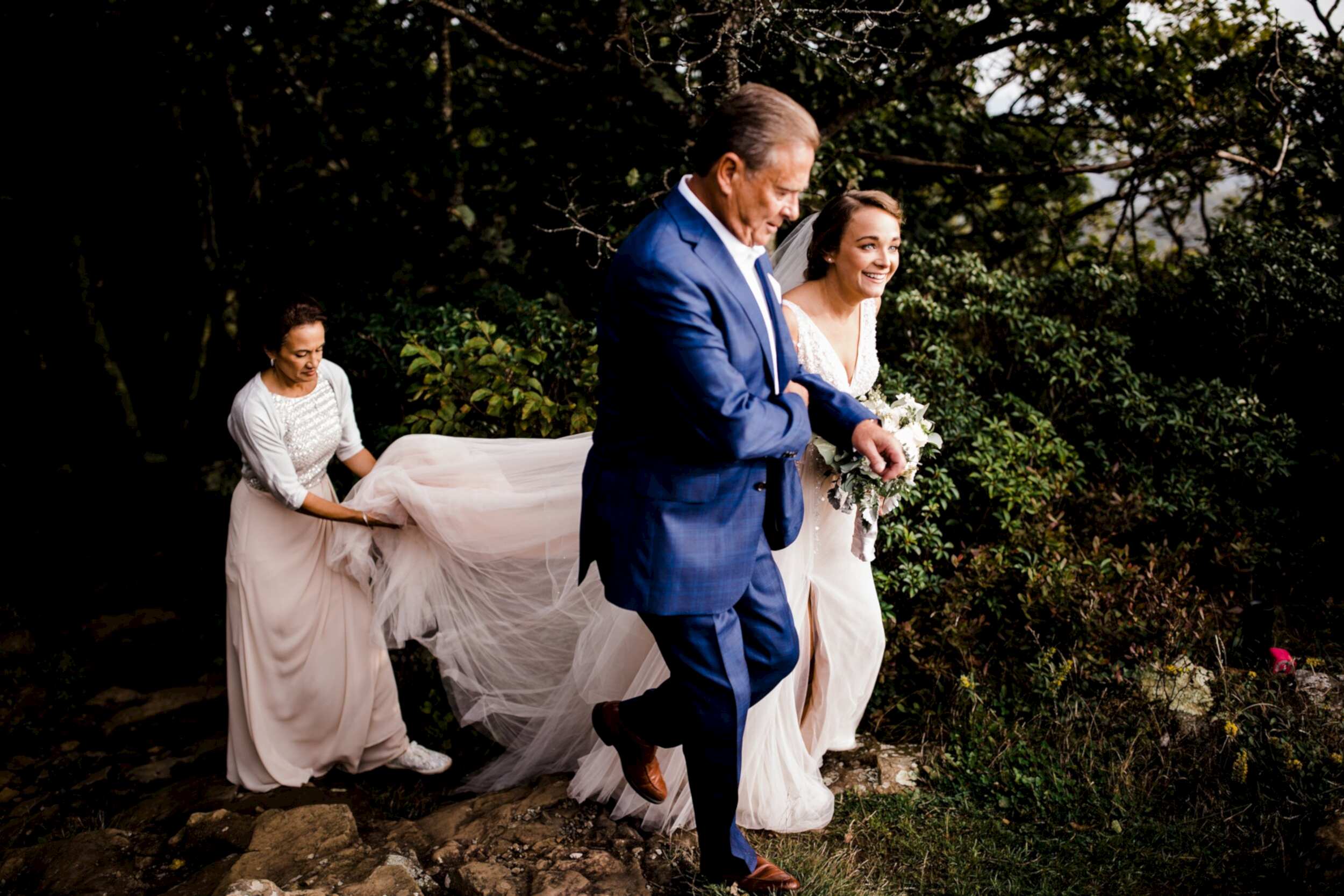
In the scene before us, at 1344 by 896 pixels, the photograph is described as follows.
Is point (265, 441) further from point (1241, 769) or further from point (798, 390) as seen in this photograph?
point (1241, 769)

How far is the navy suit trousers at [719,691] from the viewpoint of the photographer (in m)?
2.70

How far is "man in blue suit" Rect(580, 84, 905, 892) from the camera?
7.95ft

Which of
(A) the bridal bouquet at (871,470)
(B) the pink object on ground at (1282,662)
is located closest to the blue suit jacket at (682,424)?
(A) the bridal bouquet at (871,470)

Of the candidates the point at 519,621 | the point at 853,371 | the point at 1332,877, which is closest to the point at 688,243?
the point at 853,371

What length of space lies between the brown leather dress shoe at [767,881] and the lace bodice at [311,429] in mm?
2271

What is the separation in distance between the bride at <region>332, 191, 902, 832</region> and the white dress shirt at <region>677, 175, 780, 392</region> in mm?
630

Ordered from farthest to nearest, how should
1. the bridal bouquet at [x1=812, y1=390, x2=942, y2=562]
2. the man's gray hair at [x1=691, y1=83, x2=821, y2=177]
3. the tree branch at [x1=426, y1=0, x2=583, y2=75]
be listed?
the tree branch at [x1=426, y1=0, x2=583, y2=75] → the bridal bouquet at [x1=812, y1=390, x2=942, y2=562] → the man's gray hair at [x1=691, y1=83, x2=821, y2=177]

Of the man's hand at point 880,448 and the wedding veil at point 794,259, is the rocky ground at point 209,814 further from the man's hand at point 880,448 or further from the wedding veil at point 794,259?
the wedding veil at point 794,259

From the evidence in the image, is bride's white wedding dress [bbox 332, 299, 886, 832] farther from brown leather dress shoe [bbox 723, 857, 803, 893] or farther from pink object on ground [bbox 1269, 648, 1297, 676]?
pink object on ground [bbox 1269, 648, 1297, 676]

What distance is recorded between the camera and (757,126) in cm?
240

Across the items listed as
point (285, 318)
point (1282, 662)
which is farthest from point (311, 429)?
point (1282, 662)

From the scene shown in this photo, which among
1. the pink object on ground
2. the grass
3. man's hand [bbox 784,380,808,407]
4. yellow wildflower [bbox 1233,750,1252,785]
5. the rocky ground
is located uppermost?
man's hand [bbox 784,380,808,407]

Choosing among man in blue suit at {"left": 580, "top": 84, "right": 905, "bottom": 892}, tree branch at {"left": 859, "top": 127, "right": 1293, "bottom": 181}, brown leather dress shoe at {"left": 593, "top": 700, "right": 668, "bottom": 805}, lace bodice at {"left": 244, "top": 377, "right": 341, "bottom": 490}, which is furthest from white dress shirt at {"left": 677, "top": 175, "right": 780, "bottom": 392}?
tree branch at {"left": 859, "top": 127, "right": 1293, "bottom": 181}

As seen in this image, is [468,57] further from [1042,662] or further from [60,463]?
[1042,662]
